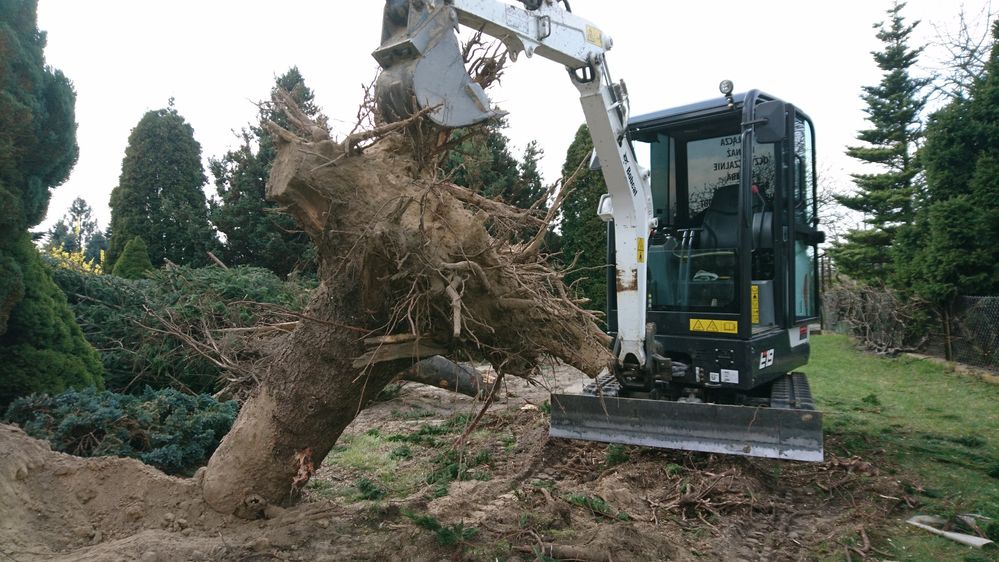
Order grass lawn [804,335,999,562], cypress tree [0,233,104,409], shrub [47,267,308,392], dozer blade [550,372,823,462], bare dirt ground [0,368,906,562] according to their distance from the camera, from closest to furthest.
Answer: bare dirt ground [0,368,906,562]
grass lawn [804,335,999,562]
dozer blade [550,372,823,462]
cypress tree [0,233,104,409]
shrub [47,267,308,392]

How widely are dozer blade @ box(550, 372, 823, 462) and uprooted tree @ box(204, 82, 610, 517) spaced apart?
1.43 metres

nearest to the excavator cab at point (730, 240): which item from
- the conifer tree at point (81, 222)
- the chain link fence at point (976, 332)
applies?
the chain link fence at point (976, 332)

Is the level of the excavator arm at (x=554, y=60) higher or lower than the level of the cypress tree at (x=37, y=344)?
higher

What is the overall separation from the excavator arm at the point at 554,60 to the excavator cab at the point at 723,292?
370 millimetres

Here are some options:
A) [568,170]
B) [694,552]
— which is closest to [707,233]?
[694,552]

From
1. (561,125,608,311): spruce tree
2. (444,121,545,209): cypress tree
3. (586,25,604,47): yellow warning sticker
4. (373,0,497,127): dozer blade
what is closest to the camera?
(373,0,497,127): dozer blade

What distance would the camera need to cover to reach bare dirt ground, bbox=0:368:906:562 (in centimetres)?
376

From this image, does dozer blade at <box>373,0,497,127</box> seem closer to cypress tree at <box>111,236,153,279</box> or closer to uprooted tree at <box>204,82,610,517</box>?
uprooted tree at <box>204,82,610,517</box>

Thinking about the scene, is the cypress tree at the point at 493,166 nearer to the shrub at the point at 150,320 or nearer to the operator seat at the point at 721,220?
the operator seat at the point at 721,220

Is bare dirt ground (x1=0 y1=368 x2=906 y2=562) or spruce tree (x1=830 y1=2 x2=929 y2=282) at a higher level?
spruce tree (x1=830 y1=2 x2=929 y2=282)

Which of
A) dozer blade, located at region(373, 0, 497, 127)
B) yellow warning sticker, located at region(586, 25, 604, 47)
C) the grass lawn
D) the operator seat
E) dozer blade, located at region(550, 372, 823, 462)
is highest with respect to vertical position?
yellow warning sticker, located at region(586, 25, 604, 47)

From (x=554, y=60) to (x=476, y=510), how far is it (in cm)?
351

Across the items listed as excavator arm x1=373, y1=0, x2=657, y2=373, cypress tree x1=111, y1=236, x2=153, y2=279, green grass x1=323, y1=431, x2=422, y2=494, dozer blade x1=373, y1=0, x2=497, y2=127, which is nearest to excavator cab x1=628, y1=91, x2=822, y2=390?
excavator arm x1=373, y1=0, x2=657, y2=373

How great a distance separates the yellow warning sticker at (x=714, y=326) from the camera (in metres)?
5.79
